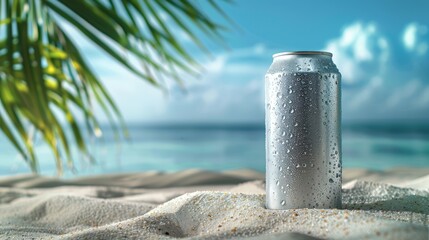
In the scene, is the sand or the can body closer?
the sand

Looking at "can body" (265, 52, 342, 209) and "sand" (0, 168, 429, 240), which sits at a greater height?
"can body" (265, 52, 342, 209)

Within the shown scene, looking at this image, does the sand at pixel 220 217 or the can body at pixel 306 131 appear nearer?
the sand at pixel 220 217

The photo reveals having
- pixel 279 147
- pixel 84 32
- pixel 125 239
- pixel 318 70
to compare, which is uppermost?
pixel 84 32

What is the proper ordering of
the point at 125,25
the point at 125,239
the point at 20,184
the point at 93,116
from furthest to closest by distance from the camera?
the point at 20,184 < the point at 93,116 < the point at 125,25 < the point at 125,239

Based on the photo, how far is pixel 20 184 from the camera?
1.87m

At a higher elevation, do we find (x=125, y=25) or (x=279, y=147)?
(x=125, y=25)

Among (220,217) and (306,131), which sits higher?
(306,131)

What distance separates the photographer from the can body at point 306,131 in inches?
30.4

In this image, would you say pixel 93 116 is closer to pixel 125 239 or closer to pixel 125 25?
pixel 125 25

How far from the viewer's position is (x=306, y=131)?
771 millimetres

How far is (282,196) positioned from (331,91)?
6.6 inches

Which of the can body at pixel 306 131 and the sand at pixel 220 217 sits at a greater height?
the can body at pixel 306 131

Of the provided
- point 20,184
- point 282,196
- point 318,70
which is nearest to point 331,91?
point 318,70

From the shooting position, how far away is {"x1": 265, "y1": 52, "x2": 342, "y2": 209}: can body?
77cm
